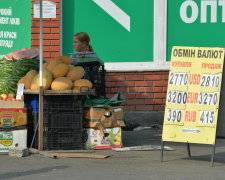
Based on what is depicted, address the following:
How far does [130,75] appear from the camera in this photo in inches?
518

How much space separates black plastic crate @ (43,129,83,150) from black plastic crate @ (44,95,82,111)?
306mm

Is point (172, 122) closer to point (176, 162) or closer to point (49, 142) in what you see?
point (176, 162)

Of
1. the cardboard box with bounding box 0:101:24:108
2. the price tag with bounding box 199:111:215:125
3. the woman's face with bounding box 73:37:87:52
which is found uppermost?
the woman's face with bounding box 73:37:87:52

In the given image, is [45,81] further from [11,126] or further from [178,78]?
[178,78]

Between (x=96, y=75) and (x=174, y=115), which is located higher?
(x=96, y=75)

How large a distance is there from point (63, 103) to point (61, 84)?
0.97 ft

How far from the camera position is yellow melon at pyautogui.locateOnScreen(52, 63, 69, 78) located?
9.60 m

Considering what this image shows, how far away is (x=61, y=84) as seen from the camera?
9391 millimetres

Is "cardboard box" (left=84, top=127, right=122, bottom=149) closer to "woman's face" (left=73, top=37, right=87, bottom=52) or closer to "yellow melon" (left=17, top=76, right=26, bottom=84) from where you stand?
"yellow melon" (left=17, top=76, right=26, bottom=84)

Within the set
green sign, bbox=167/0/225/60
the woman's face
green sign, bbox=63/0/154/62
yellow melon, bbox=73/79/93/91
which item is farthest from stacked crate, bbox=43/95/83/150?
green sign, bbox=167/0/225/60

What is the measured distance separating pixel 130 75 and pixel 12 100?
4047 mm

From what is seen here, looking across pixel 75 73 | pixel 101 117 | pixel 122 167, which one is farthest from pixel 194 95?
pixel 75 73

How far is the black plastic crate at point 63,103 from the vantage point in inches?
372

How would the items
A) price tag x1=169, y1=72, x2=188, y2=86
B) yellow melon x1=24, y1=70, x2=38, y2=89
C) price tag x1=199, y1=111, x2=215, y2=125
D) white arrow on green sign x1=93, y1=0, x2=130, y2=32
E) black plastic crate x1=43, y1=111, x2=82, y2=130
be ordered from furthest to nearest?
white arrow on green sign x1=93, y1=0, x2=130, y2=32 → yellow melon x1=24, y1=70, x2=38, y2=89 → black plastic crate x1=43, y1=111, x2=82, y2=130 → price tag x1=169, y1=72, x2=188, y2=86 → price tag x1=199, y1=111, x2=215, y2=125
